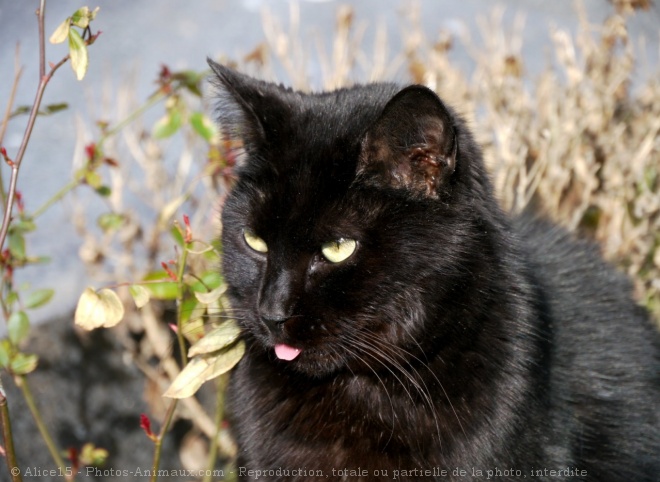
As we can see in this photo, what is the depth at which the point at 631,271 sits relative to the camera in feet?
9.36

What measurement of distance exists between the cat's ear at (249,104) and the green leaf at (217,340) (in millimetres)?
378

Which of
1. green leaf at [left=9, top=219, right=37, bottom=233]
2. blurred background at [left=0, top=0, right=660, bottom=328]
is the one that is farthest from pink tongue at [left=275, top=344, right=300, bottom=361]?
blurred background at [left=0, top=0, right=660, bottom=328]

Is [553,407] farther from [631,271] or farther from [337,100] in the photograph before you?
[631,271]

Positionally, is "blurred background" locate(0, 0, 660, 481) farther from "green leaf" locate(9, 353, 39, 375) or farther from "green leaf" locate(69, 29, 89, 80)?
"green leaf" locate(69, 29, 89, 80)

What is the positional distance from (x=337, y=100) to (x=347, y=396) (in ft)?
1.97

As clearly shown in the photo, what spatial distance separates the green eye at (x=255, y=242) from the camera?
1.56 meters

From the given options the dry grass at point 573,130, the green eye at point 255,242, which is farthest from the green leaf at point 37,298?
the dry grass at point 573,130

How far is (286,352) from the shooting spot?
151 cm

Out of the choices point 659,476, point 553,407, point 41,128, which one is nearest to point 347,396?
point 553,407

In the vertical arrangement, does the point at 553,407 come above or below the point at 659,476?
above

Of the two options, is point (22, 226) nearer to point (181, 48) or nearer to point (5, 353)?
point (5, 353)

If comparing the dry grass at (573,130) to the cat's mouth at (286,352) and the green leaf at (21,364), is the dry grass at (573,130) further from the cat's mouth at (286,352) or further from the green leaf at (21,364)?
the green leaf at (21,364)

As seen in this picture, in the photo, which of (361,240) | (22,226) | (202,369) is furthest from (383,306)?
(22,226)

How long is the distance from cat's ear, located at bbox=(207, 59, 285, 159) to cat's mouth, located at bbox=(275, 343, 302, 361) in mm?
395
